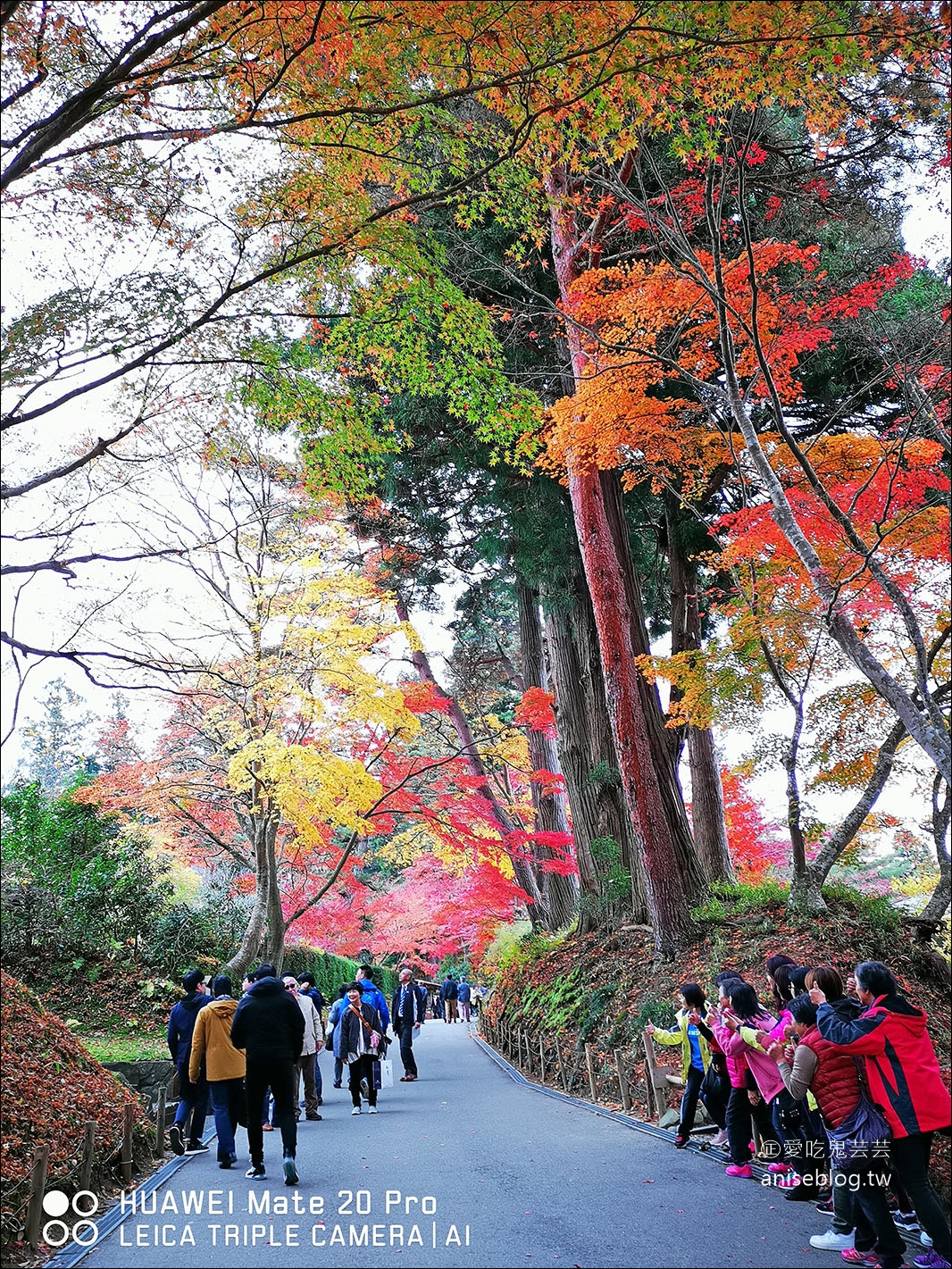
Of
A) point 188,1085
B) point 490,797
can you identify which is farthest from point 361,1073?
point 490,797

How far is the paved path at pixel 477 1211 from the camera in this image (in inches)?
168

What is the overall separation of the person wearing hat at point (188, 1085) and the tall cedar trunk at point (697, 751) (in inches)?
340

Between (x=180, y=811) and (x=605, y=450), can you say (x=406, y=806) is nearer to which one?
(x=180, y=811)

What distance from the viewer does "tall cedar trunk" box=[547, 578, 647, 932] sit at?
13609 mm

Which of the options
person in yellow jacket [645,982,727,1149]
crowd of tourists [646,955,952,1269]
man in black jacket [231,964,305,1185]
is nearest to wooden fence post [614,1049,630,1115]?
person in yellow jacket [645,982,727,1149]

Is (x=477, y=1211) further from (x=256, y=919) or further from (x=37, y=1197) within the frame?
(x=256, y=919)

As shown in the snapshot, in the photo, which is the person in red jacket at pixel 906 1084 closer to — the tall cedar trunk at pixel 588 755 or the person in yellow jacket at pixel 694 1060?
the person in yellow jacket at pixel 694 1060

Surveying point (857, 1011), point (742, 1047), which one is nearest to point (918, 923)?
point (742, 1047)

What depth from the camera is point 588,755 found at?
14430 millimetres

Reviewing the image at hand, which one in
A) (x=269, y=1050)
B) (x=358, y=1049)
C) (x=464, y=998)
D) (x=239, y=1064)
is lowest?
(x=464, y=998)

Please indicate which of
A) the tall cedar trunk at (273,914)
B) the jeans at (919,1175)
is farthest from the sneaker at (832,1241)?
the tall cedar trunk at (273,914)

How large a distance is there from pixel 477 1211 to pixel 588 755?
975 centimetres

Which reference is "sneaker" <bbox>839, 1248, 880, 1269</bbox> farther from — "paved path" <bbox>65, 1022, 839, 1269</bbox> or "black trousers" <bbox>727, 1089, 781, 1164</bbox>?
"black trousers" <bbox>727, 1089, 781, 1164</bbox>

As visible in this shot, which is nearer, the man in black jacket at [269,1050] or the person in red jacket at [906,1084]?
the person in red jacket at [906,1084]
